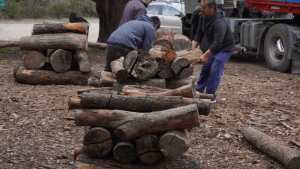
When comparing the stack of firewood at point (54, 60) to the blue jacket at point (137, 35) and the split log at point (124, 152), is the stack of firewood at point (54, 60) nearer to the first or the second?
the blue jacket at point (137, 35)

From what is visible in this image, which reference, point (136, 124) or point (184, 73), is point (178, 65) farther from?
point (136, 124)

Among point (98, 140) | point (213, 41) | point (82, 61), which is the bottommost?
point (82, 61)

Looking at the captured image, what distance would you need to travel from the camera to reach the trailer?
1577cm

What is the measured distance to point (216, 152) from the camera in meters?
7.83

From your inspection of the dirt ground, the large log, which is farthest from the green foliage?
the large log

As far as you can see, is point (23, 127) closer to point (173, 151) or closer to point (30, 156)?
point (30, 156)

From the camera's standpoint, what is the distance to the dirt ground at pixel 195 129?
24.1 ft

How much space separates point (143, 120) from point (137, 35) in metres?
2.70

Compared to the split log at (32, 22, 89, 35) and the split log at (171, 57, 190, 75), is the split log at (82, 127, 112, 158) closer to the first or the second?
the split log at (171, 57, 190, 75)

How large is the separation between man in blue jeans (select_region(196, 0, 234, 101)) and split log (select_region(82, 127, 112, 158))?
381 cm

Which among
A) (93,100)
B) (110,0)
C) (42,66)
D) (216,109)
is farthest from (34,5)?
(93,100)

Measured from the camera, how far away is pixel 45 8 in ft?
133

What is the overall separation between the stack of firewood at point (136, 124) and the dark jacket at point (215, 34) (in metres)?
3.47

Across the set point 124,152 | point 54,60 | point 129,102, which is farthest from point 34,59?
point 124,152
